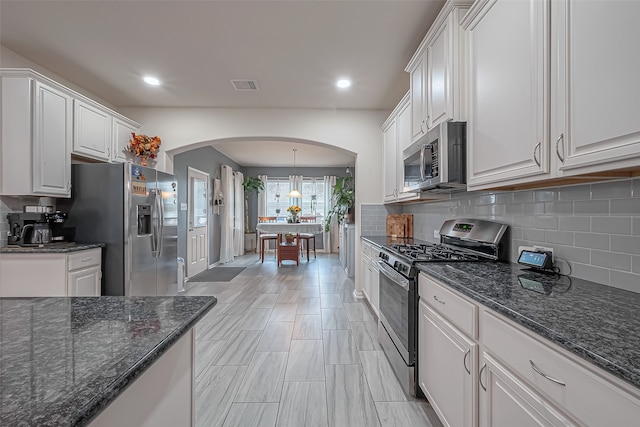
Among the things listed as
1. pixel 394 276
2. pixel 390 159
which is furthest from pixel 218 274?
pixel 394 276

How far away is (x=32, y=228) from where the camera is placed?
8.39 ft

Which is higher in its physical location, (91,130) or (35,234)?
(91,130)

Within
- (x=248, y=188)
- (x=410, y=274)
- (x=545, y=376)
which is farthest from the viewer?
(x=248, y=188)

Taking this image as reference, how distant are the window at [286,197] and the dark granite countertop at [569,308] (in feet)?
23.2

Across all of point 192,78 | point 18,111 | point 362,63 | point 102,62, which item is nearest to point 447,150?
point 362,63

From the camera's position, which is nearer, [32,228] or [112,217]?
[32,228]

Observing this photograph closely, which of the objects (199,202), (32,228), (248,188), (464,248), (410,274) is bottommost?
(410,274)

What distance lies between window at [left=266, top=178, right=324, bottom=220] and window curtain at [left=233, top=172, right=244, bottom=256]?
0.95 meters

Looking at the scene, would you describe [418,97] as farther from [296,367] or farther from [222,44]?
[296,367]

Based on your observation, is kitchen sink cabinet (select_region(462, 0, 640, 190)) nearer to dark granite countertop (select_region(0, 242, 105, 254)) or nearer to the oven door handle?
the oven door handle

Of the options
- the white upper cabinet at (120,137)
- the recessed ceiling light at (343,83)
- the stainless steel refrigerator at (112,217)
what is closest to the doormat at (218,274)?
the stainless steel refrigerator at (112,217)

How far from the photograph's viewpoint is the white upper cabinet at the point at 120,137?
335cm

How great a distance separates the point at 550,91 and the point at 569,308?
84cm

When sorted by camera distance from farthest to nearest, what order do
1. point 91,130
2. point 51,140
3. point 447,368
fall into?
point 91,130, point 51,140, point 447,368
